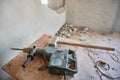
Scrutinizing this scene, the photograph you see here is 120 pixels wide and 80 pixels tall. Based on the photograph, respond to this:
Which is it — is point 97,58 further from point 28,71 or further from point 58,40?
point 28,71

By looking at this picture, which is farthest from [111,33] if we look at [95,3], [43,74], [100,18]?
[43,74]

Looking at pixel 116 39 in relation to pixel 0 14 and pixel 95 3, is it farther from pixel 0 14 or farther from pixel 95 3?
pixel 0 14

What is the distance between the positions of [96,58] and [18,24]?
4.80ft

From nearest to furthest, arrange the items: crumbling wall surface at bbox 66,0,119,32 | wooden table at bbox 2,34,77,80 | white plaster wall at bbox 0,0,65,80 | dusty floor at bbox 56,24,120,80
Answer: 1. wooden table at bbox 2,34,77,80
2. white plaster wall at bbox 0,0,65,80
3. dusty floor at bbox 56,24,120,80
4. crumbling wall surface at bbox 66,0,119,32

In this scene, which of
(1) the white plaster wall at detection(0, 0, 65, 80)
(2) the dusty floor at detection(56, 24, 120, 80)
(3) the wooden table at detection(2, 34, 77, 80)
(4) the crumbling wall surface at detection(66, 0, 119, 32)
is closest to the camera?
(3) the wooden table at detection(2, 34, 77, 80)

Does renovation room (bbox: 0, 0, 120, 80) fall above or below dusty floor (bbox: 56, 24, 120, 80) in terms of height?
above

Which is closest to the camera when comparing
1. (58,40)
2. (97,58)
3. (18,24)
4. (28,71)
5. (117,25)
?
(28,71)

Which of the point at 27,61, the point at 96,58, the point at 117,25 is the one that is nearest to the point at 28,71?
the point at 27,61

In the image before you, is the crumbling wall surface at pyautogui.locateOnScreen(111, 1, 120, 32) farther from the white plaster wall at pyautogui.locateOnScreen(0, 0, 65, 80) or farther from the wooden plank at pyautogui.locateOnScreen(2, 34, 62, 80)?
the wooden plank at pyautogui.locateOnScreen(2, 34, 62, 80)

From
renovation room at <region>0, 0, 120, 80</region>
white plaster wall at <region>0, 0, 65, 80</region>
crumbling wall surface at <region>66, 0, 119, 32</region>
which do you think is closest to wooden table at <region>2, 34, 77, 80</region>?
renovation room at <region>0, 0, 120, 80</region>

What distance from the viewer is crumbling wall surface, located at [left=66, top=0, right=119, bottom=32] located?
3078 mm

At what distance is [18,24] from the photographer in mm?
1766

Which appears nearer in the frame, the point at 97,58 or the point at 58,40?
the point at 58,40

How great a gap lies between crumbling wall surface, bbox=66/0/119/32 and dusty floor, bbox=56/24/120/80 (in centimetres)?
22
